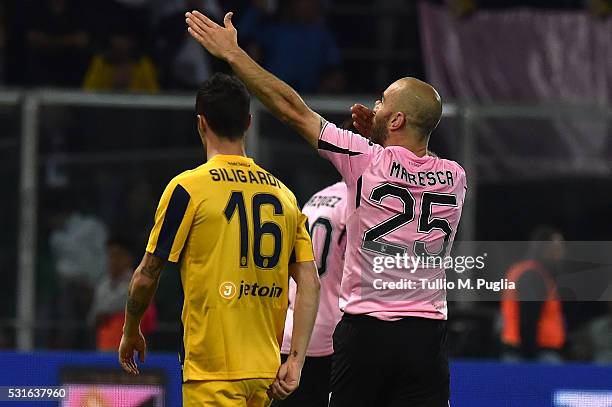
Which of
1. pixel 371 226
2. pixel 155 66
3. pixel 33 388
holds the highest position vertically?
pixel 155 66

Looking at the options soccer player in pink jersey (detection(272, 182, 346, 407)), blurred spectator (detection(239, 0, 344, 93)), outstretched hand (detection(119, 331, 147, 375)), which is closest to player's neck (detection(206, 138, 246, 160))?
outstretched hand (detection(119, 331, 147, 375))

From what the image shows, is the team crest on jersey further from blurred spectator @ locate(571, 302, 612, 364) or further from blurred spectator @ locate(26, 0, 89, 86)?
blurred spectator @ locate(26, 0, 89, 86)

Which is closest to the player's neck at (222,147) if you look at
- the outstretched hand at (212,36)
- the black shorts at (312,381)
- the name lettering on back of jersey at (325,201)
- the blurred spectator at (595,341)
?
the outstretched hand at (212,36)

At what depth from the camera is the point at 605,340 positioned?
10.6 meters

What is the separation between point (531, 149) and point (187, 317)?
6.00m

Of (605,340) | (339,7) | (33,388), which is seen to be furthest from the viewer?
(339,7)

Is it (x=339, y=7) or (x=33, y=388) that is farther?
(x=339, y=7)

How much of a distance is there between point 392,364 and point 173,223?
3.63ft

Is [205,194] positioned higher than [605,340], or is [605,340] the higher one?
[205,194]

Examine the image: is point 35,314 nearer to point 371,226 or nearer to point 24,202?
point 24,202

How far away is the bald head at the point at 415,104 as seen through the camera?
5.99 m

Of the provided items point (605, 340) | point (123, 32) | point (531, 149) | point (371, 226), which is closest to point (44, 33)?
point (123, 32)

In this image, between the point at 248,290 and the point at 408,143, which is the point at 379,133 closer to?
the point at 408,143

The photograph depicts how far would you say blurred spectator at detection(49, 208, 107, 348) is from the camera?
10.7 meters
